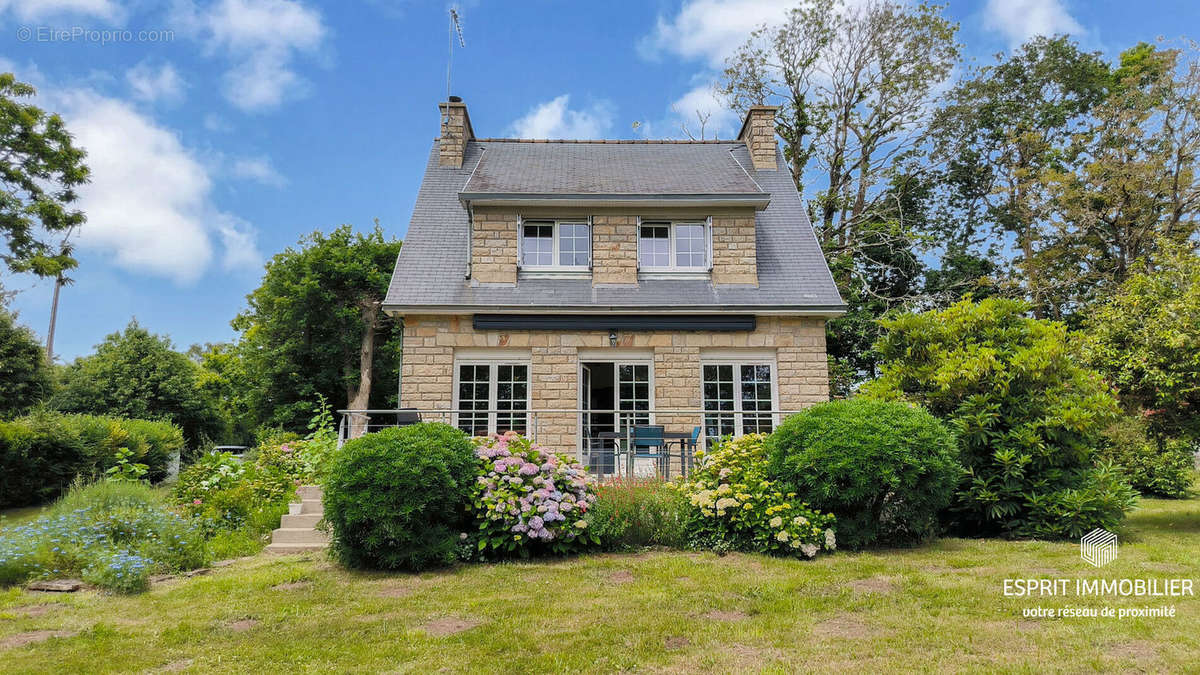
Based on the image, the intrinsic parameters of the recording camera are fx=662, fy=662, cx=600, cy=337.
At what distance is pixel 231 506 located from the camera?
9188 millimetres

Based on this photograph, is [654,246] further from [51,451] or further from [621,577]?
[51,451]

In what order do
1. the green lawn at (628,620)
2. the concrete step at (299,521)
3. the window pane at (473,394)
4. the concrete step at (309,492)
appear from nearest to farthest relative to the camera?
the green lawn at (628,620) → the concrete step at (299,521) → the concrete step at (309,492) → the window pane at (473,394)

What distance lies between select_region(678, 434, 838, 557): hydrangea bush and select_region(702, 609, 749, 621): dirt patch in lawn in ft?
5.91

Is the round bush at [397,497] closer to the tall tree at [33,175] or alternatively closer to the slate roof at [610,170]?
the slate roof at [610,170]

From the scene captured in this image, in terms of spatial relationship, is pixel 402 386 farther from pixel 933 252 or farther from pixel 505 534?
pixel 933 252

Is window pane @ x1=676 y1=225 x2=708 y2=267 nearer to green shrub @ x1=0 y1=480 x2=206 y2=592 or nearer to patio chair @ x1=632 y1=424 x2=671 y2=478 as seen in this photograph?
patio chair @ x1=632 y1=424 x2=671 y2=478

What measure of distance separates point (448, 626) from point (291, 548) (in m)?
4.15

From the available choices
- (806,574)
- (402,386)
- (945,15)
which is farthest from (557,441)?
(945,15)

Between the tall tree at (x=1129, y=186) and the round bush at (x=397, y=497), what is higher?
the tall tree at (x=1129, y=186)

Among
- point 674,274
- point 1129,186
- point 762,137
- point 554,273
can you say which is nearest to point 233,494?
point 554,273

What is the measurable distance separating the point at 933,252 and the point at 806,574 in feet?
61.7

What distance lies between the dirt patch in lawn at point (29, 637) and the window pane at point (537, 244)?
8880 millimetres

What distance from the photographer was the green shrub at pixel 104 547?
20.5ft

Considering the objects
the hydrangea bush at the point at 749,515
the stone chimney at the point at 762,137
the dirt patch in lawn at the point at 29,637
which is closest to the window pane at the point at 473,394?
the hydrangea bush at the point at 749,515
